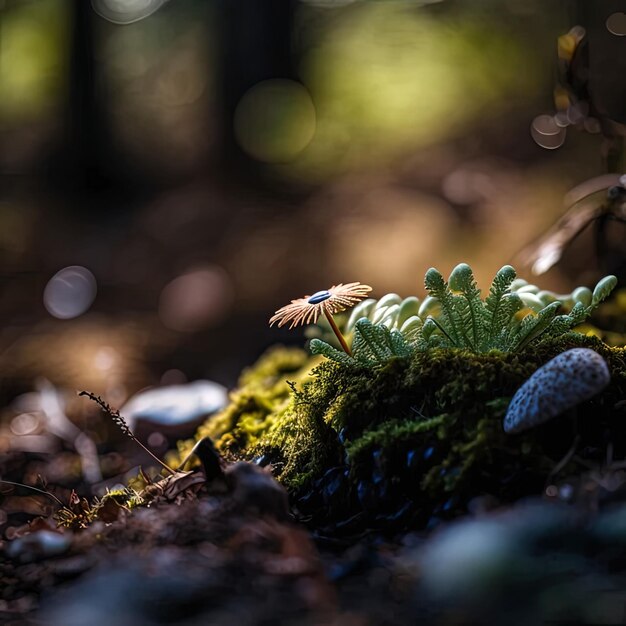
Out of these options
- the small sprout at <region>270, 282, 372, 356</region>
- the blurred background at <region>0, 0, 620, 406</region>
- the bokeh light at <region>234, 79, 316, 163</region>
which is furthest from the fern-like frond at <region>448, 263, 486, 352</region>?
the bokeh light at <region>234, 79, 316, 163</region>

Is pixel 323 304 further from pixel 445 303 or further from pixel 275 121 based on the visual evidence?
pixel 275 121

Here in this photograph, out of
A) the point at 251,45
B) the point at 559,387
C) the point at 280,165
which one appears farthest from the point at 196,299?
the point at 559,387

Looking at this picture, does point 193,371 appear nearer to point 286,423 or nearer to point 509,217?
point 286,423

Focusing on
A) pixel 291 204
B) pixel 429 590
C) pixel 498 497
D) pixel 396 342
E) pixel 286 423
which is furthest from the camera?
pixel 291 204

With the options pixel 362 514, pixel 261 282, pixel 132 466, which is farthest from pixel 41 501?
pixel 261 282

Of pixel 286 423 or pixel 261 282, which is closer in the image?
pixel 286 423
